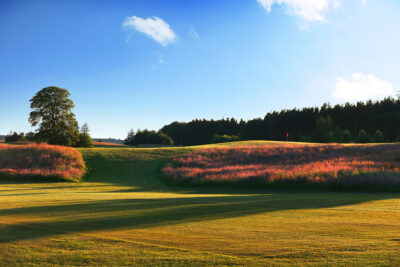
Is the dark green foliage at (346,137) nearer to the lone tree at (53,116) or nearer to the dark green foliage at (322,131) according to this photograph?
the dark green foliage at (322,131)

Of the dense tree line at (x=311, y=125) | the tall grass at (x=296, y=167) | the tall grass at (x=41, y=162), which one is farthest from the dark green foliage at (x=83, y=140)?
the dense tree line at (x=311, y=125)

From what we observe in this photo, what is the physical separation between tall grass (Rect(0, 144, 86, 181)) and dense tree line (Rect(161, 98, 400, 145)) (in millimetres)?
51724

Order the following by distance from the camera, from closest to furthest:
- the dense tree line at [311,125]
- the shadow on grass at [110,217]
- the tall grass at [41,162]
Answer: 1. the shadow on grass at [110,217]
2. the tall grass at [41,162]
3. the dense tree line at [311,125]

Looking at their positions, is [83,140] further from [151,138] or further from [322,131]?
[322,131]

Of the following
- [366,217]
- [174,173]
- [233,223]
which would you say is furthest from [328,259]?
[174,173]

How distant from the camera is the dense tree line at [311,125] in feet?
230

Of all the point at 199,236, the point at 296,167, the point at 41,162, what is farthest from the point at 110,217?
the point at 41,162

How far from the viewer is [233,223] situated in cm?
509

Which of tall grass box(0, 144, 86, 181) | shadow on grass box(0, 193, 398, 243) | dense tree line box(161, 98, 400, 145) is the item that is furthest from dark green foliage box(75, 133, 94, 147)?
dense tree line box(161, 98, 400, 145)

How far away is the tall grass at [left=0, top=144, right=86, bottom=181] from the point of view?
22.4m

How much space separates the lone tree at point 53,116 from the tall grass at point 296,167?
2210 cm

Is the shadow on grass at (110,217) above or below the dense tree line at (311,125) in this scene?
below

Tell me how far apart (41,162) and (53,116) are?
59.8ft

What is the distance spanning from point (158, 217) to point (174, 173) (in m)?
17.2
